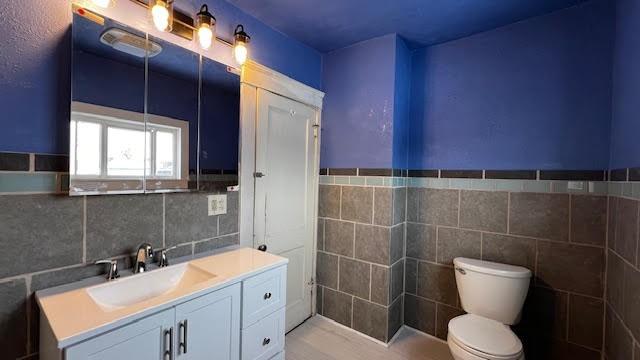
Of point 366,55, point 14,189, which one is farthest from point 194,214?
point 366,55

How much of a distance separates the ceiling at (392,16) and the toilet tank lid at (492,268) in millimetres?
1665

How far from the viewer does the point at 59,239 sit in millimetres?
1138

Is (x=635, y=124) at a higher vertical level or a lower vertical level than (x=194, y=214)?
higher

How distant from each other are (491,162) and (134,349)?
7.46ft

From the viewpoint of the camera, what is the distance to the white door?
6.55 ft

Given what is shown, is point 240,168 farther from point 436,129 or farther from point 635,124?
point 635,124

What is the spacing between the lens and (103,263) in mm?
1255

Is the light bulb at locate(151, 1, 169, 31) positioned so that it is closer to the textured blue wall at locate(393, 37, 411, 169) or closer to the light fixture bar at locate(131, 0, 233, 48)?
the light fixture bar at locate(131, 0, 233, 48)

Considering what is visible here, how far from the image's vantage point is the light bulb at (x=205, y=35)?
58.7 inches

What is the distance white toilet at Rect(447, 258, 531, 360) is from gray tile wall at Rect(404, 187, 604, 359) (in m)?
0.18

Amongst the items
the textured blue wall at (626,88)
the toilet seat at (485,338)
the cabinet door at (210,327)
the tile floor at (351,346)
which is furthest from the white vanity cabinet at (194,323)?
the textured blue wall at (626,88)

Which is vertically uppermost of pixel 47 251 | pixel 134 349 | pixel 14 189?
pixel 14 189

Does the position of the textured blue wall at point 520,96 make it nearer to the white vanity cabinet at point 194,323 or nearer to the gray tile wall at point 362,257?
the gray tile wall at point 362,257

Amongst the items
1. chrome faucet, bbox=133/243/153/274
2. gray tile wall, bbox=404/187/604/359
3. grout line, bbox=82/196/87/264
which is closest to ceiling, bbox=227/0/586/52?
gray tile wall, bbox=404/187/604/359
